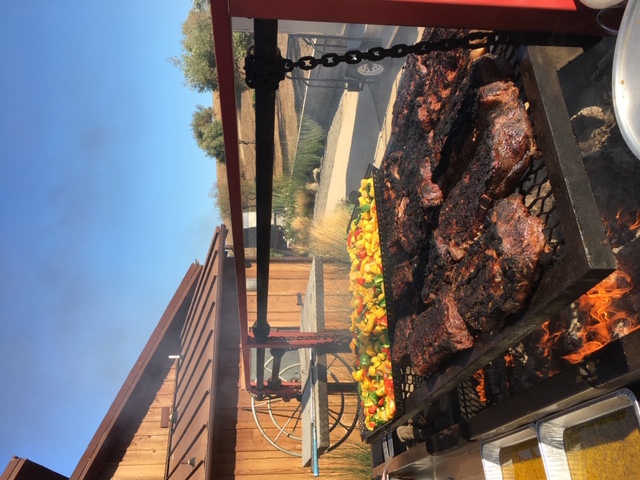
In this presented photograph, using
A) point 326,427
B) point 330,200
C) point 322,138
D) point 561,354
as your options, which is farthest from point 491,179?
point 322,138

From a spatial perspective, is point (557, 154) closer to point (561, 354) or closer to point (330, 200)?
point (561, 354)

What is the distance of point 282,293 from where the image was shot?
7969mm

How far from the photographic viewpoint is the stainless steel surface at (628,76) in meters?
1.75

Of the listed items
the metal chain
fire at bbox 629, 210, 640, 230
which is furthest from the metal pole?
the metal chain

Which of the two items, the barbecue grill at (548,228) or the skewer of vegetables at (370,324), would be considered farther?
the skewer of vegetables at (370,324)

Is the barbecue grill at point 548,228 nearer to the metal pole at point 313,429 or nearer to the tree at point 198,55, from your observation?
the metal pole at point 313,429

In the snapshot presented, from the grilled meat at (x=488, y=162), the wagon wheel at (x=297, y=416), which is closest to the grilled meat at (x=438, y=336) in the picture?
the grilled meat at (x=488, y=162)

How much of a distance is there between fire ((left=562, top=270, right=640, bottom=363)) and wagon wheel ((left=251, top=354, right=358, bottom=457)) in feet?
12.7

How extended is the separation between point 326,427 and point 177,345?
540cm

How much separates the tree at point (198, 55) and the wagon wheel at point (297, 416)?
37.8 ft

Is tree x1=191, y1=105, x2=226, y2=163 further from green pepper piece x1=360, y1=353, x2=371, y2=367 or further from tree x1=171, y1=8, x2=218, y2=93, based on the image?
green pepper piece x1=360, y1=353, x2=371, y2=367

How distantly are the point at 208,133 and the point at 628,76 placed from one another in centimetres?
1654

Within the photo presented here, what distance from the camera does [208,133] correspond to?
17.3 meters

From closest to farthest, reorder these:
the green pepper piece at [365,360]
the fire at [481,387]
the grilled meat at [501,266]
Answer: the grilled meat at [501,266]
the fire at [481,387]
the green pepper piece at [365,360]
